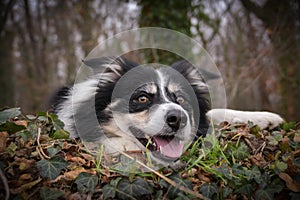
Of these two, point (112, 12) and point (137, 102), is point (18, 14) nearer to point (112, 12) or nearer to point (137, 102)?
point (112, 12)

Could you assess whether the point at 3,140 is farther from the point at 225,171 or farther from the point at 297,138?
the point at 297,138

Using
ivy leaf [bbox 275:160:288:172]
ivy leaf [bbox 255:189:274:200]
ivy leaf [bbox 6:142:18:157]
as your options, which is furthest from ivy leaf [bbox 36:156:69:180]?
ivy leaf [bbox 275:160:288:172]

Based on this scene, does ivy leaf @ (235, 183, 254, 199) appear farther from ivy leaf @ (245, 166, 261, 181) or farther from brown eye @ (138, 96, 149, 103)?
brown eye @ (138, 96, 149, 103)

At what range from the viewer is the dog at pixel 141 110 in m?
2.71

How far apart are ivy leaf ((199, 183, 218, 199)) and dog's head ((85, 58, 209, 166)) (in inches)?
15.8

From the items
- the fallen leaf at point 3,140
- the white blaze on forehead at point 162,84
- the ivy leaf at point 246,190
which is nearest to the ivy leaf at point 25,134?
the fallen leaf at point 3,140

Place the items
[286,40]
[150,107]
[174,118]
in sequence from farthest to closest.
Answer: [286,40] < [150,107] < [174,118]

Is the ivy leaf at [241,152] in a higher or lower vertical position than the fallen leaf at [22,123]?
lower

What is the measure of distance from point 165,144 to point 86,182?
949 mm

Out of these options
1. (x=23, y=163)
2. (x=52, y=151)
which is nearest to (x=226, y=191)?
(x=52, y=151)

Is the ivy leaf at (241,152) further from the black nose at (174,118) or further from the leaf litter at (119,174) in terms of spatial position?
the black nose at (174,118)

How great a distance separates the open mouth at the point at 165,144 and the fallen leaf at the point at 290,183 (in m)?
0.86

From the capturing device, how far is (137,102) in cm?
296

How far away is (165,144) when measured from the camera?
2.71 m
